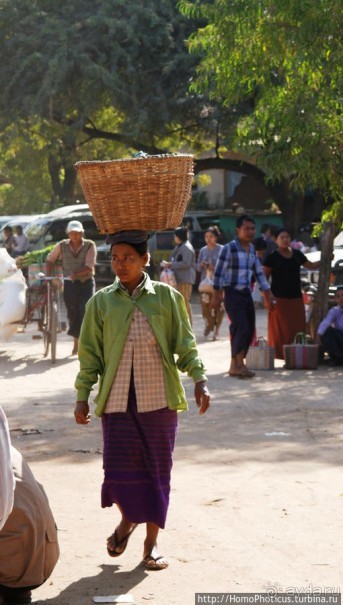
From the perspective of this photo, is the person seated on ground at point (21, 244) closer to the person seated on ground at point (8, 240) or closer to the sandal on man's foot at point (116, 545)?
the person seated on ground at point (8, 240)

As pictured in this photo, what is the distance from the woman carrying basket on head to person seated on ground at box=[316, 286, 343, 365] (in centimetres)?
859

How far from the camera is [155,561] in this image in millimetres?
5828

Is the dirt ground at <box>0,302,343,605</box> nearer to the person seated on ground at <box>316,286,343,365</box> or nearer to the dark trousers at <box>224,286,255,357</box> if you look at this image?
the dark trousers at <box>224,286,255,357</box>

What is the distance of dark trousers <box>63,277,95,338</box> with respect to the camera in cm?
1545

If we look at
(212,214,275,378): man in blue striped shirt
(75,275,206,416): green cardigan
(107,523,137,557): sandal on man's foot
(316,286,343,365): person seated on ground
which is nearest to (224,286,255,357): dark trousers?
(212,214,275,378): man in blue striped shirt

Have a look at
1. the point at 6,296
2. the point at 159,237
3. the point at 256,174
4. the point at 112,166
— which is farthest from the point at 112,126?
the point at 112,166

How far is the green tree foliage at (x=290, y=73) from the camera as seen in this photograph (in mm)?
14352

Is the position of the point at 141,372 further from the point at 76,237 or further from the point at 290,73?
the point at 290,73

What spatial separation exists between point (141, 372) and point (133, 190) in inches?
34.0

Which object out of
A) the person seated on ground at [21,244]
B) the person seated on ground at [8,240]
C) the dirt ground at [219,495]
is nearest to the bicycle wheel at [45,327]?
the dirt ground at [219,495]

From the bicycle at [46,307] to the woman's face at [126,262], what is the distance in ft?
30.2

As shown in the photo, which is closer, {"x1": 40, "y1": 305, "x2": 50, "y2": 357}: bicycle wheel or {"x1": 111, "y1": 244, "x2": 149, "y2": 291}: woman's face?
{"x1": 111, "y1": 244, "x2": 149, "y2": 291}: woman's face

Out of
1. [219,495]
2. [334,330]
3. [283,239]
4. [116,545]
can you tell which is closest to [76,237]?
[283,239]

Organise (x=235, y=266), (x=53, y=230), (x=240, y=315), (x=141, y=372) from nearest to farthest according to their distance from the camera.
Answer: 1. (x=141, y=372)
2. (x=235, y=266)
3. (x=240, y=315)
4. (x=53, y=230)
